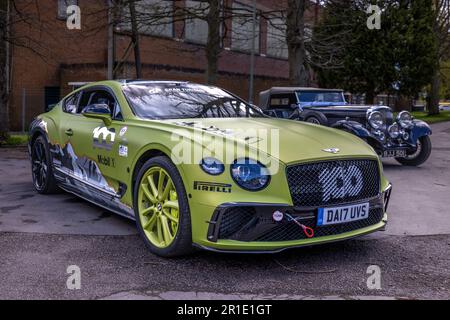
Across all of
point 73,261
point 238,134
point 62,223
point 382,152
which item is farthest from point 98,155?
point 382,152

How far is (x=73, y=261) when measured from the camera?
13.8 feet

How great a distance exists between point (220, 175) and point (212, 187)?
0.11m

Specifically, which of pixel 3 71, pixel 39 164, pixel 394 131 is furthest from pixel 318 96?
pixel 3 71

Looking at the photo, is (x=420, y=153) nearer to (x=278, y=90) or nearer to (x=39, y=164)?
(x=278, y=90)

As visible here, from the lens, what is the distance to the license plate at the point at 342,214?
3924 millimetres

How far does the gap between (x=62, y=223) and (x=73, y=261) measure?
132 centimetres

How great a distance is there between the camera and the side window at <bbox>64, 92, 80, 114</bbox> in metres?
6.29

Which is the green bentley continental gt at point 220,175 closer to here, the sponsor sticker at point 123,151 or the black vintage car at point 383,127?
the sponsor sticker at point 123,151

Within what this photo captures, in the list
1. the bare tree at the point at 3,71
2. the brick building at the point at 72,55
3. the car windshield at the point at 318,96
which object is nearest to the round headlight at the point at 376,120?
the car windshield at the point at 318,96

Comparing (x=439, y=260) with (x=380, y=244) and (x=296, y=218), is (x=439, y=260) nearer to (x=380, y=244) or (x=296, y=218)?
(x=380, y=244)

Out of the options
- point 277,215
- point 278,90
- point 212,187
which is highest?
point 278,90

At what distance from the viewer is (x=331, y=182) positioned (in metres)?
4.06

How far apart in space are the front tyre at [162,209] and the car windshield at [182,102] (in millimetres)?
789

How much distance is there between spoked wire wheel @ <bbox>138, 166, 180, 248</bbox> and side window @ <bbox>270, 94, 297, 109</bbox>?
819 cm
